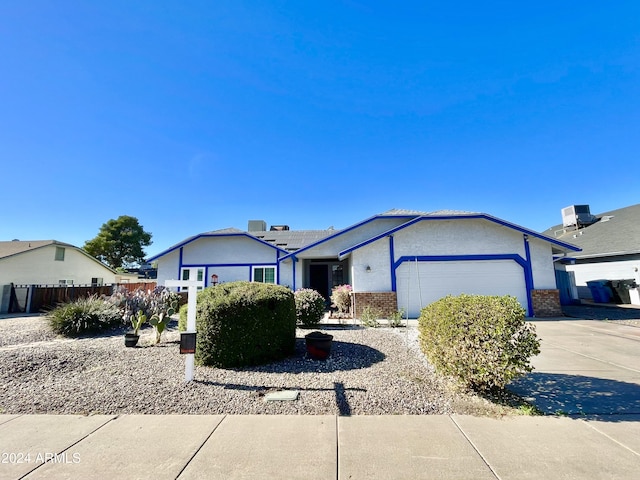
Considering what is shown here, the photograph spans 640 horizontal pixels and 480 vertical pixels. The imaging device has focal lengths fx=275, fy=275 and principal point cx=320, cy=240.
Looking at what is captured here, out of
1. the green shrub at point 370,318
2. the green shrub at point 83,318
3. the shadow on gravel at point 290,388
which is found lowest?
the shadow on gravel at point 290,388

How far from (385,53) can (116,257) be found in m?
39.6

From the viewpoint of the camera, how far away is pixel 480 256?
1186 centimetres

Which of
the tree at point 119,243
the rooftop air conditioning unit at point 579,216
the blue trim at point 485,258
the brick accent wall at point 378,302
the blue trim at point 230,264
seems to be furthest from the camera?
the tree at point 119,243

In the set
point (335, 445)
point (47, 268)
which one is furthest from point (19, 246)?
point (335, 445)

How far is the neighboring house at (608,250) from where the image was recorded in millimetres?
15484

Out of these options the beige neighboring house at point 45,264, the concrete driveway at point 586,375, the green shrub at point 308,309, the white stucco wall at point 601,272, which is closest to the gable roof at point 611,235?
the white stucco wall at point 601,272

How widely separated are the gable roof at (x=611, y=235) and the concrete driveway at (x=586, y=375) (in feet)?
36.3

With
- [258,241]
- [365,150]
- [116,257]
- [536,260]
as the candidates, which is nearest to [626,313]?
[536,260]

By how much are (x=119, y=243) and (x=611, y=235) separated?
48.0 metres

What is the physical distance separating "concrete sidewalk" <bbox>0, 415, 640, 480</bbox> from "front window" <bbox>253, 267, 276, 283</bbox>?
13.0 meters

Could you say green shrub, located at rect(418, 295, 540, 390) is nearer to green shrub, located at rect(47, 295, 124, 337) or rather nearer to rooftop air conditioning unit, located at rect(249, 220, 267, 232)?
green shrub, located at rect(47, 295, 124, 337)

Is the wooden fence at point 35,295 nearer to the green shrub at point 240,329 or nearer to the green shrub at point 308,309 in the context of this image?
the green shrub at point 308,309

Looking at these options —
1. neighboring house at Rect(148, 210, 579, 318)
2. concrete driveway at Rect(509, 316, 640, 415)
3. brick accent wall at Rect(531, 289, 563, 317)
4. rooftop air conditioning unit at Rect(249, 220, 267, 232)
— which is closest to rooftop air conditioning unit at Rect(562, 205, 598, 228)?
neighboring house at Rect(148, 210, 579, 318)

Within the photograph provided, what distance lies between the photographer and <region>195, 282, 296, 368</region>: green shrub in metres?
5.32
